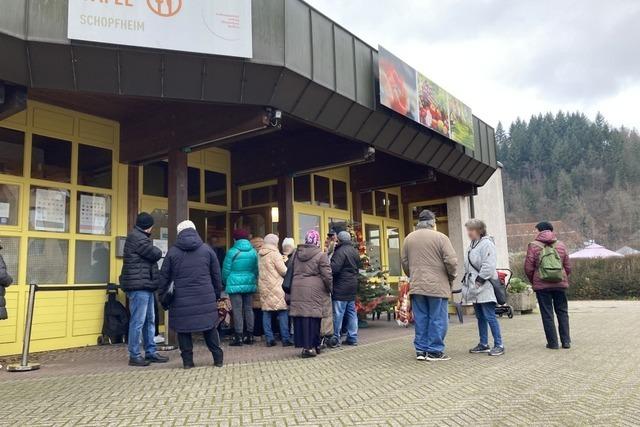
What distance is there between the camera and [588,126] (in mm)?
71625

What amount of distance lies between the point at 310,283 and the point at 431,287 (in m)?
1.52

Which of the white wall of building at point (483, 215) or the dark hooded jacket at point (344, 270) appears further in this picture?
the white wall of building at point (483, 215)

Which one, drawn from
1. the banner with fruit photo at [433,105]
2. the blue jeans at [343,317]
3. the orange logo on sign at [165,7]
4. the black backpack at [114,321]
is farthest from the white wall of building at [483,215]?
the orange logo on sign at [165,7]

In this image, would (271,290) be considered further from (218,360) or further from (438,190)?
(438,190)

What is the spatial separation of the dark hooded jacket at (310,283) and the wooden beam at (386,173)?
579 centimetres

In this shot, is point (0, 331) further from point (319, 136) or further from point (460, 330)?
point (460, 330)

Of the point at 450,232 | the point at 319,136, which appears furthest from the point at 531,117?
the point at 319,136

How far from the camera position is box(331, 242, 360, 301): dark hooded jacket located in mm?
7102

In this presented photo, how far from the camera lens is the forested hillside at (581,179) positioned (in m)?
64.0

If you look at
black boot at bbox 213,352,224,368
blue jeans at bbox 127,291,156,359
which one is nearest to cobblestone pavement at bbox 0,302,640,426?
black boot at bbox 213,352,224,368

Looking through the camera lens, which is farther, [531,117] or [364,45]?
[531,117]

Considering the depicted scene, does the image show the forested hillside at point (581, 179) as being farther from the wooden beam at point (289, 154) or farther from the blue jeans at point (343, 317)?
the blue jeans at point (343, 317)

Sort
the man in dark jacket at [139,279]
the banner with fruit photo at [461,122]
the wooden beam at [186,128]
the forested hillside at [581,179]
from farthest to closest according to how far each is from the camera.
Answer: the forested hillside at [581,179], the banner with fruit photo at [461,122], the wooden beam at [186,128], the man in dark jacket at [139,279]

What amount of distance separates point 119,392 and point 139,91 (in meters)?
3.52
